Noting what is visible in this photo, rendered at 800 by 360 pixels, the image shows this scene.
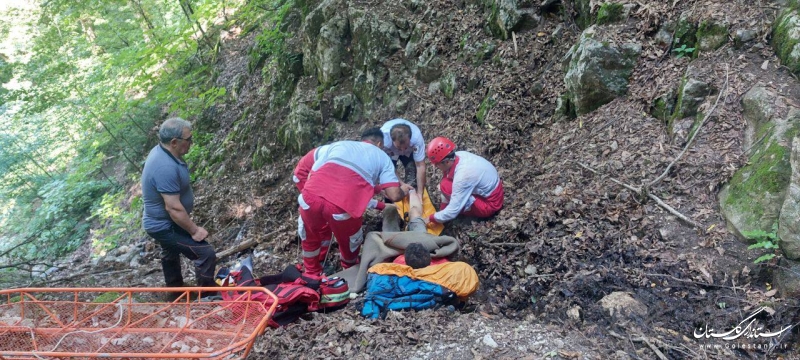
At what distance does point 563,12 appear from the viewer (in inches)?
252

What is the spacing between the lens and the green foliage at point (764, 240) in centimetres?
320

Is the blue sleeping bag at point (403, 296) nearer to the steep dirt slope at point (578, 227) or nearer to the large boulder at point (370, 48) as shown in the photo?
the steep dirt slope at point (578, 227)

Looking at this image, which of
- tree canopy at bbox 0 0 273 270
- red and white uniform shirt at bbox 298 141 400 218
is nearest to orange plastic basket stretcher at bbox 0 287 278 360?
red and white uniform shirt at bbox 298 141 400 218

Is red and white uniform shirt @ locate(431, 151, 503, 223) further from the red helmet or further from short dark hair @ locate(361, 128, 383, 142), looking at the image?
short dark hair @ locate(361, 128, 383, 142)

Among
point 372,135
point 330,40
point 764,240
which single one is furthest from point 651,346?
point 330,40

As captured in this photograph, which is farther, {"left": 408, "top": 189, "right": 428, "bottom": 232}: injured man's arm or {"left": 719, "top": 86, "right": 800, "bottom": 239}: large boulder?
{"left": 408, "top": 189, "right": 428, "bottom": 232}: injured man's arm

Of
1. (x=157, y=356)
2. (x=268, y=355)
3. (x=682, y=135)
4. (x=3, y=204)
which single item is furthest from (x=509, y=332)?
(x=3, y=204)

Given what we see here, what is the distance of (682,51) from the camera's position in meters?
5.02

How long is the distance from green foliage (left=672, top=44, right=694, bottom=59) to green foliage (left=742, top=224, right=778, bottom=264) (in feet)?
8.13

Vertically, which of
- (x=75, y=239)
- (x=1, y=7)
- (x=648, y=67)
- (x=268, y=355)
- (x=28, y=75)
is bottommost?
(x=75, y=239)

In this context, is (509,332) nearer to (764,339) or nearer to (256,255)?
(764,339)

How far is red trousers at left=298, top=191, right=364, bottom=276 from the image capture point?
450 cm

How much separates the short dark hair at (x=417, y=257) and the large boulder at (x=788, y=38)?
382cm

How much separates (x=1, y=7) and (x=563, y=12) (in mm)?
17415
